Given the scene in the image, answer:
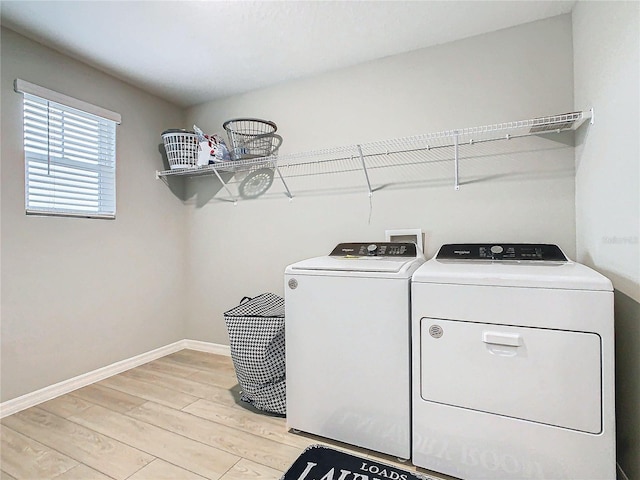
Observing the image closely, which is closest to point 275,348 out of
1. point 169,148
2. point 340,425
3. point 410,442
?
point 340,425

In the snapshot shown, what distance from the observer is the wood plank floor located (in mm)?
1388

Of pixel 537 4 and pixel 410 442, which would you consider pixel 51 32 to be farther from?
pixel 410 442

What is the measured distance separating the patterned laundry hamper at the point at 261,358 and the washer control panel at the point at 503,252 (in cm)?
105

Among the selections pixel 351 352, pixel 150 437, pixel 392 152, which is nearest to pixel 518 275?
pixel 351 352

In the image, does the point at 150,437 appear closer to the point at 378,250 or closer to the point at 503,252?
the point at 378,250

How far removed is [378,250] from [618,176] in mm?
1107

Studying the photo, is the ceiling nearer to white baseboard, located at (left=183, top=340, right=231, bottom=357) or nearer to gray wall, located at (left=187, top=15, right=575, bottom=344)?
gray wall, located at (left=187, top=15, right=575, bottom=344)

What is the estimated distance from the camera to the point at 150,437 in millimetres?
1616

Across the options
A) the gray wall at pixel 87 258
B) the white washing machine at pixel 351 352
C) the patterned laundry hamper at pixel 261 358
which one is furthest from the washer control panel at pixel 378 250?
the gray wall at pixel 87 258

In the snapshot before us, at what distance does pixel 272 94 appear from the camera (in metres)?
2.56

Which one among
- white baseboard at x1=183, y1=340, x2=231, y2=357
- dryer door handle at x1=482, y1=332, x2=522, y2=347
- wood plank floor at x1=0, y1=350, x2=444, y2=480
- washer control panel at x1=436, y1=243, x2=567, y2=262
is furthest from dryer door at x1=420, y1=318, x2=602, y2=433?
white baseboard at x1=183, y1=340, x2=231, y2=357

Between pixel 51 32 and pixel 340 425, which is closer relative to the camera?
pixel 340 425

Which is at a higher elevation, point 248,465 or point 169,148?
point 169,148

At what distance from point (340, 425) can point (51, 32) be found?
271 cm
